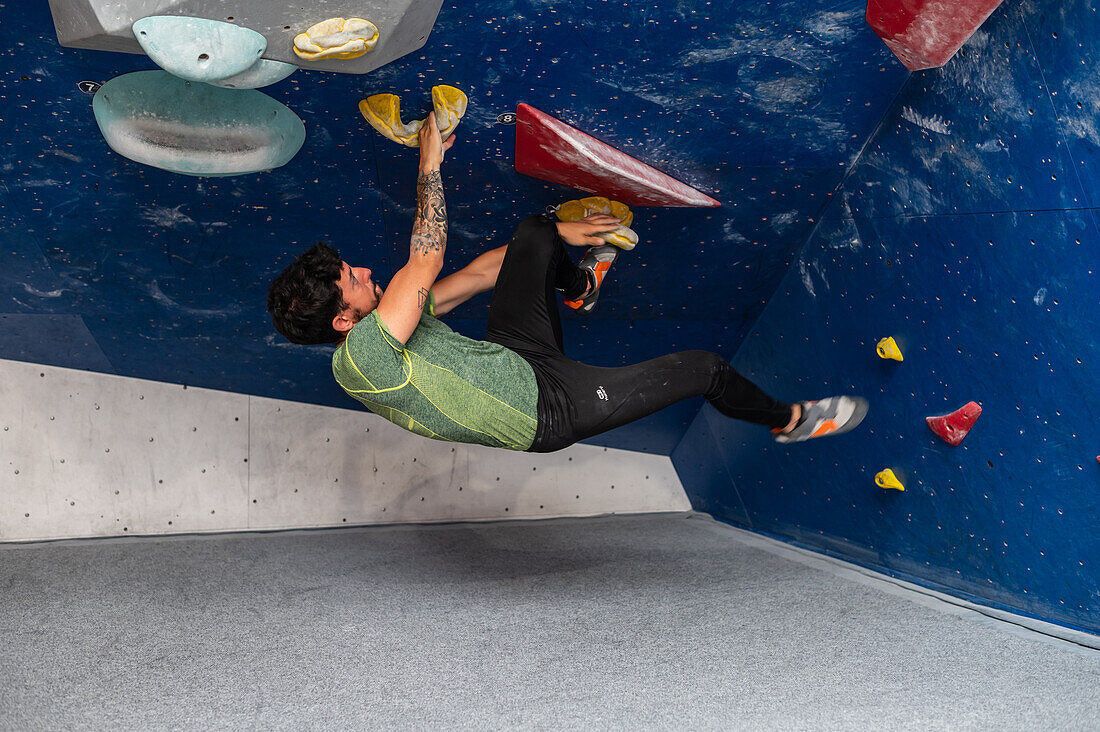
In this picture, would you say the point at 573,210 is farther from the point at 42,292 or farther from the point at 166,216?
the point at 42,292

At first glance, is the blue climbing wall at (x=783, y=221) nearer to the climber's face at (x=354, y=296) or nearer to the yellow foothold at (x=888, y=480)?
the yellow foothold at (x=888, y=480)

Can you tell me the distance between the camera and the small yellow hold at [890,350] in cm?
231

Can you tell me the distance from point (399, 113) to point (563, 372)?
69cm

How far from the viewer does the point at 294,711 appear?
1675 mm

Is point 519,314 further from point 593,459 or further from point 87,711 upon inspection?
point 593,459

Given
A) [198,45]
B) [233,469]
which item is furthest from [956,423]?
[233,469]

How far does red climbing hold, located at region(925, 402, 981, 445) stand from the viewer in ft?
6.92

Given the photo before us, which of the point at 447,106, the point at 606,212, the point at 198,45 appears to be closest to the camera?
the point at 198,45

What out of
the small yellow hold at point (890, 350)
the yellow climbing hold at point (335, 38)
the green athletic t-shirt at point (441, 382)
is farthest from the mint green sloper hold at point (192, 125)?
the small yellow hold at point (890, 350)

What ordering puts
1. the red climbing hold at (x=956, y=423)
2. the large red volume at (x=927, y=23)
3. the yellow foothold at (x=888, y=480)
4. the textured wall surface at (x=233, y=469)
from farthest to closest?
the textured wall surface at (x=233, y=469) → the yellow foothold at (x=888, y=480) → the red climbing hold at (x=956, y=423) → the large red volume at (x=927, y=23)

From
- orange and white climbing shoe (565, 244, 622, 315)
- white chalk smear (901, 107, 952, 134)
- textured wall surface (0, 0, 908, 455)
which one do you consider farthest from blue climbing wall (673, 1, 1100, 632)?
orange and white climbing shoe (565, 244, 622, 315)

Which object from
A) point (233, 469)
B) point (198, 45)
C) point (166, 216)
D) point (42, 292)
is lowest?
point (233, 469)

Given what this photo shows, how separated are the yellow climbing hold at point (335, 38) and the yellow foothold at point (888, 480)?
176 cm

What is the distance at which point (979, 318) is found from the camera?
6.77 feet
